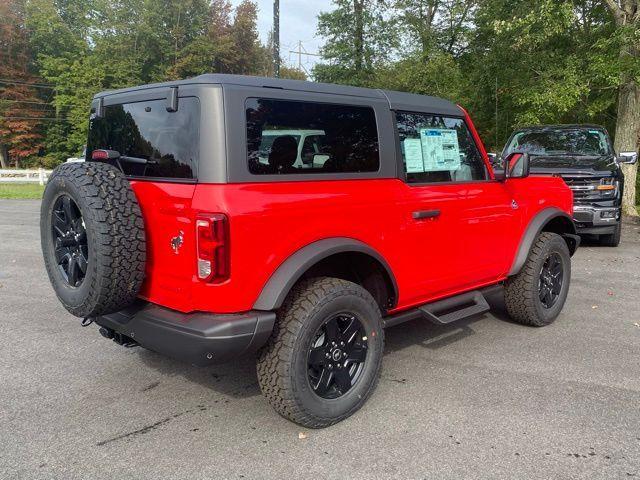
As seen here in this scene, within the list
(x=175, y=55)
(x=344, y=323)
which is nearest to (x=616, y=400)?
(x=344, y=323)

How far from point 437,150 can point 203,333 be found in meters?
2.20

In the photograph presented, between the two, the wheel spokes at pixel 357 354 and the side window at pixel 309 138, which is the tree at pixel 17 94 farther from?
the wheel spokes at pixel 357 354

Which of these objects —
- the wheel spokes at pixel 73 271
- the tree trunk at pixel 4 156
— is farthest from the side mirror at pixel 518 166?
the tree trunk at pixel 4 156

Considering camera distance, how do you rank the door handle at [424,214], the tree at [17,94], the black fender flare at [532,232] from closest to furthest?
the door handle at [424,214]
the black fender flare at [532,232]
the tree at [17,94]

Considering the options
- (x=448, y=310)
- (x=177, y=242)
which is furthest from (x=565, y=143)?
(x=177, y=242)

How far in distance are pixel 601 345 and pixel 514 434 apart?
Answer: 1.93 m

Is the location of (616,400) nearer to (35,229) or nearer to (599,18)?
(35,229)

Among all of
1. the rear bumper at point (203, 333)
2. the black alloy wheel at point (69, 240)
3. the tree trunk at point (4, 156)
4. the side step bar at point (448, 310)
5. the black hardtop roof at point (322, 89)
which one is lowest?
the side step bar at point (448, 310)

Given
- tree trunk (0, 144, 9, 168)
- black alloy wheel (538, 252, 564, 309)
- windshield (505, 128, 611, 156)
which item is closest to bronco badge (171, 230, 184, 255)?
black alloy wheel (538, 252, 564, 309)

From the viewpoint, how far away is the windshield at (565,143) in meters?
9.45

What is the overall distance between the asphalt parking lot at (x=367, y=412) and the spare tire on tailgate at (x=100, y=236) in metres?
0.77

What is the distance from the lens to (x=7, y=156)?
142 ft

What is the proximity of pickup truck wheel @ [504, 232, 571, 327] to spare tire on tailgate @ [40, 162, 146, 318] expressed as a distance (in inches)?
131

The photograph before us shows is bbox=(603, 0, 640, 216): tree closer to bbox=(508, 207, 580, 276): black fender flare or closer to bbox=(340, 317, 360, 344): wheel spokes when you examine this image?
bbox=(508, 207, 580, 276): black fender flare
